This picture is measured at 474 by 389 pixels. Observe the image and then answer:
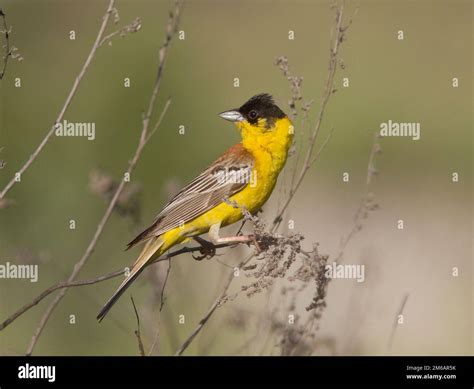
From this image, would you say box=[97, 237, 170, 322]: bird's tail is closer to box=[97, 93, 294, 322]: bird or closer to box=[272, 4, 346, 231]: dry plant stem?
box=[97, 93, 294, 322]: bird

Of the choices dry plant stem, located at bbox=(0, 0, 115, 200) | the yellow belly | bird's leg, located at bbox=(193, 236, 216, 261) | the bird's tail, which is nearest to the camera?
dry plant stem, located at bbox=(0, 0, 115, 200)

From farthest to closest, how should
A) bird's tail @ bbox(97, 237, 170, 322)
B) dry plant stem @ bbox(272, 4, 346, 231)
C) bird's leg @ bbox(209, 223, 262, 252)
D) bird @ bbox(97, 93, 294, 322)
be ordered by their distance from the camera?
bird @ bbox(97, 93, 294, 322) < bird's leg @ bbox(209, 223, 262, 252) < bird's tail @ bbox(97, 237, 170, 322) < dry plant stem @ bbox(272, 4, 346, 231)

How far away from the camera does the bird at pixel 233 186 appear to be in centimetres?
491

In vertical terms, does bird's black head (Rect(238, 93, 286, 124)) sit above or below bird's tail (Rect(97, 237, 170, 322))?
above

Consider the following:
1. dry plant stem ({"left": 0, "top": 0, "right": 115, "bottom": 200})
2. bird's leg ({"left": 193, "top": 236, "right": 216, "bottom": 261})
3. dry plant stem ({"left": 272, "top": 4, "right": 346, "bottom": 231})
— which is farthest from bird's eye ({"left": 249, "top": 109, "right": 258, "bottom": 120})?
dry plant stem ({"left": 0, "top": 0, "right": 115, "bottom": 200})

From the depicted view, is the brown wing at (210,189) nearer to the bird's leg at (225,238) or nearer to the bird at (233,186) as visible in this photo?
the bird at (233,186)

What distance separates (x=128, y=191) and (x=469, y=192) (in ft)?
17.4

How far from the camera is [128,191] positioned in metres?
4.29

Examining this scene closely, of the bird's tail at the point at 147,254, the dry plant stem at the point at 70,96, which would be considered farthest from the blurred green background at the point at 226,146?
the dry plant stem at the point at 70,96

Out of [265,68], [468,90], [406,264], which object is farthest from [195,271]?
[468,90]

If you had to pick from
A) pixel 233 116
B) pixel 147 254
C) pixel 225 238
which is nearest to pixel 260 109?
pixel 233 116

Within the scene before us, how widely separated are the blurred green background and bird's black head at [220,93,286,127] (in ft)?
1.97

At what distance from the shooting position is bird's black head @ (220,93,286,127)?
5270 mm

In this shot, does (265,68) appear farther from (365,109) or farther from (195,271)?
(195,271)
